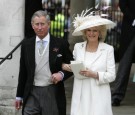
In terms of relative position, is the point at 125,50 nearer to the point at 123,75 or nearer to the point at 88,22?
the point at 123,75

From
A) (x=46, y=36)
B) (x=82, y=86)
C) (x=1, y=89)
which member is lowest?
(x=1, y=89)

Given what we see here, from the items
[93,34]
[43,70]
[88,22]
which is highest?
[88,22]

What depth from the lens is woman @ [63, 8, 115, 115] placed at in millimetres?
5875

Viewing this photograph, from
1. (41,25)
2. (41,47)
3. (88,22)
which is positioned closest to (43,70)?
(41,47)

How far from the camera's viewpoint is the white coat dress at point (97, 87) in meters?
5.88

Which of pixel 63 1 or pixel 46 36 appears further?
pixel 63 1

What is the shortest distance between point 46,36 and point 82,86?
2.20 ft

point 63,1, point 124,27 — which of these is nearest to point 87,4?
point 63,1

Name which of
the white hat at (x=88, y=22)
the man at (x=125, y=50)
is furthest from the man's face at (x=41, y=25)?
the man at (x=125, y=50)

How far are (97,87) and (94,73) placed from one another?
6.8 inches

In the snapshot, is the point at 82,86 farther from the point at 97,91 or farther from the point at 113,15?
the point at 113,15

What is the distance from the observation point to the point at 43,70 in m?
6.11

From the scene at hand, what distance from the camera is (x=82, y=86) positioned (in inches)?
235

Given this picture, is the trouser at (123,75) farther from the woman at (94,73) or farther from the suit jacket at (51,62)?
the woman at (94,73)
